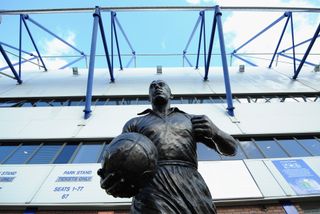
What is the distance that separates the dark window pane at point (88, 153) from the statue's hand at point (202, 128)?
6894 millimetres

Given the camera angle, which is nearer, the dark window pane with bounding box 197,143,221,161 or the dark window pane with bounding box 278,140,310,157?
the dark window pane with bounding box 197,143,221,161

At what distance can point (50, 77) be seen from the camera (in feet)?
53.1

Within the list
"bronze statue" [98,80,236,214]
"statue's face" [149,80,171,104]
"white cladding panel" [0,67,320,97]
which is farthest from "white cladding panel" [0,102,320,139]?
"bronze statue" [98,80,236,214]

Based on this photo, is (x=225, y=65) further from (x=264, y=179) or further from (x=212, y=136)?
(x=212, y=136)

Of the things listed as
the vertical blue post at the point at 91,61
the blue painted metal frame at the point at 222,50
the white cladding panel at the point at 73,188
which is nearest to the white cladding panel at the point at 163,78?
the blue painted metal frame at the point at 222,50

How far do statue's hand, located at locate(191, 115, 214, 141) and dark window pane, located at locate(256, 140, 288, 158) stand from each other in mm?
7114

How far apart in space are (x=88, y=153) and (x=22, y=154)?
2153 mm

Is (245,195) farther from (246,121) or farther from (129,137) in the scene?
(129,137)

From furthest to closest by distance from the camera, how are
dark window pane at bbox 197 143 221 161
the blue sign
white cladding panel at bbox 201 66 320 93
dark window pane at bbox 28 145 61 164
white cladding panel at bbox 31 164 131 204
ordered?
white cladding panel at bbox 201 66 320 93 → dark window pane at bbox 28 145 61 164 → dark window pane at bbox 197 143 221 161 → the blue sign → white cladding panel at bbox 31 164 131 204

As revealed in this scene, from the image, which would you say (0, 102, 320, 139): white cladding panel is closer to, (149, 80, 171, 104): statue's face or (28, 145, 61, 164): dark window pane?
(28, 145, 61, 164): dark window pane

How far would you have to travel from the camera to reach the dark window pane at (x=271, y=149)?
9111 mm

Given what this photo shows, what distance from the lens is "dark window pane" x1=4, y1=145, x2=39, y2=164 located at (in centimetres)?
930

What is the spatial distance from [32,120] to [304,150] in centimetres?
925

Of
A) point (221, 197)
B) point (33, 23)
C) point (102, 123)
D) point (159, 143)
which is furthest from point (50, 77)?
point (159, 143)
